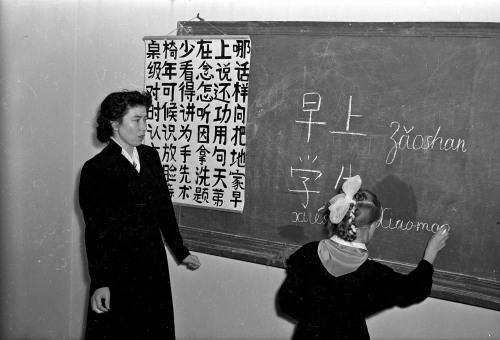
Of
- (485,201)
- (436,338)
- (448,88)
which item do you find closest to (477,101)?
(448,88)

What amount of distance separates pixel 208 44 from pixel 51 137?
1.04 metres

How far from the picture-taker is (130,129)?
2482mm

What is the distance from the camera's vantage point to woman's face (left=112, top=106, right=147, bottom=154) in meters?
2.48

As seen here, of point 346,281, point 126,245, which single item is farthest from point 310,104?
point 126,245

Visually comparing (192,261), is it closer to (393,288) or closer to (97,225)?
(97,225)

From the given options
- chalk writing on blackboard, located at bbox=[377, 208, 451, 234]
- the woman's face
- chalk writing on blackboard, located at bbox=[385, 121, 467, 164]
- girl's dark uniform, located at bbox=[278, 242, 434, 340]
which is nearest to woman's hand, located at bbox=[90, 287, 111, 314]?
the woman's face

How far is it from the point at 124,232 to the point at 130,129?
46 centimetres

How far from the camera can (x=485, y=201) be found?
2.22m

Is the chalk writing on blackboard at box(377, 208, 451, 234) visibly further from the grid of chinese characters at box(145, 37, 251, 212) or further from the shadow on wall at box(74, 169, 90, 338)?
the shadow on wall at box(74, 169, 90, 338)

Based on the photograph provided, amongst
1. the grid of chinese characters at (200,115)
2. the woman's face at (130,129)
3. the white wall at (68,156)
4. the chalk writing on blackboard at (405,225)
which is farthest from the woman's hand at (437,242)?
the woman's face at (130,129)

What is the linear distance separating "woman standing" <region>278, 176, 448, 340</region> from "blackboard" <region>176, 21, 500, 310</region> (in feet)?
1.47

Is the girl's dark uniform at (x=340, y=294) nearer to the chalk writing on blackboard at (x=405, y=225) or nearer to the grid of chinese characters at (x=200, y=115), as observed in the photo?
the chalk writing on blackboard at (x=405, y=225)

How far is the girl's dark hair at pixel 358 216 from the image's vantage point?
6.12 feet

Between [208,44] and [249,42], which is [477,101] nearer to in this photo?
[249,42]
